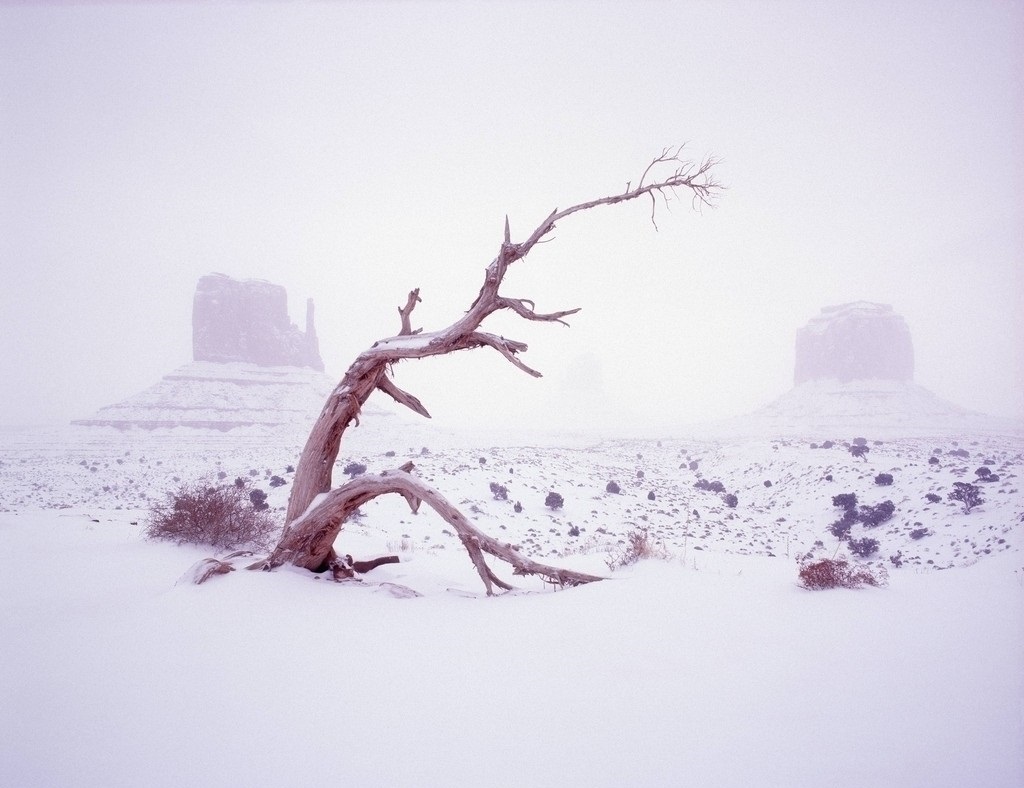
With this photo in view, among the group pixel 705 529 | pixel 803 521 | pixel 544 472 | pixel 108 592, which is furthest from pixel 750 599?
pixel 544 472

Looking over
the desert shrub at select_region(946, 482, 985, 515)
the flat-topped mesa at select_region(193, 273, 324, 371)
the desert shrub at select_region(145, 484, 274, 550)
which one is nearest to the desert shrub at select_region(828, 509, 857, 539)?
the desert shrub at select_region(946, 482, 985, 515)

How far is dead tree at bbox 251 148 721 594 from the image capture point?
5168mm

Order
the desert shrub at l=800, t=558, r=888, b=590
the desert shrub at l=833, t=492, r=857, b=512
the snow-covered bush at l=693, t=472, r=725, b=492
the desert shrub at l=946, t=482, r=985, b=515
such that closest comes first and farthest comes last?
1. the desert shrub at l=800, t=558, r=888, b=590
2. the desert shrub at l=946, t=482, r=985, b=515
3. the desert shrub at l=833, t=492, r=857, b=512
4. the snow-covered bush at l=693, t=472, r=725, b=492

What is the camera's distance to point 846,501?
2073cm

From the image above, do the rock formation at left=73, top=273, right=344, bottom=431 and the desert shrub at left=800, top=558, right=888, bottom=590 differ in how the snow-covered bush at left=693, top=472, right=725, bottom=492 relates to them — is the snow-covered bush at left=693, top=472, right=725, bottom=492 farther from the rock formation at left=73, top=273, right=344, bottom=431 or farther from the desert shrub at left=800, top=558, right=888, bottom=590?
the rock formation at left=73, top=273, right=344, bottom=431

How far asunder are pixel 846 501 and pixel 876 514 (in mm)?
1947

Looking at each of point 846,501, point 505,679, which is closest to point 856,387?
point 846,501

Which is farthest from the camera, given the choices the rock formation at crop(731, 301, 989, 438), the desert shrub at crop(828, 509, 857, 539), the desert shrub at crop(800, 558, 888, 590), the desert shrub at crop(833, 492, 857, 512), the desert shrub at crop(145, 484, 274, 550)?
the rock formation at crop(731, 301, 989, 438)

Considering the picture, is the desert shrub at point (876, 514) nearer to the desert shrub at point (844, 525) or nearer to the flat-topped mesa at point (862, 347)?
the desert shrub at point (844, 525)

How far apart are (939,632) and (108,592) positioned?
25.5 feet

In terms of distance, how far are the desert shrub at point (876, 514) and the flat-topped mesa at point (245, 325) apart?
266 ft

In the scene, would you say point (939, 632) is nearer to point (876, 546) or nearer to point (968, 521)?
point (876, 546)

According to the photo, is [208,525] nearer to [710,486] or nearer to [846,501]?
[846,501]

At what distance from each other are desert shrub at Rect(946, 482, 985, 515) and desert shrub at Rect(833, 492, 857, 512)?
10.8ft
